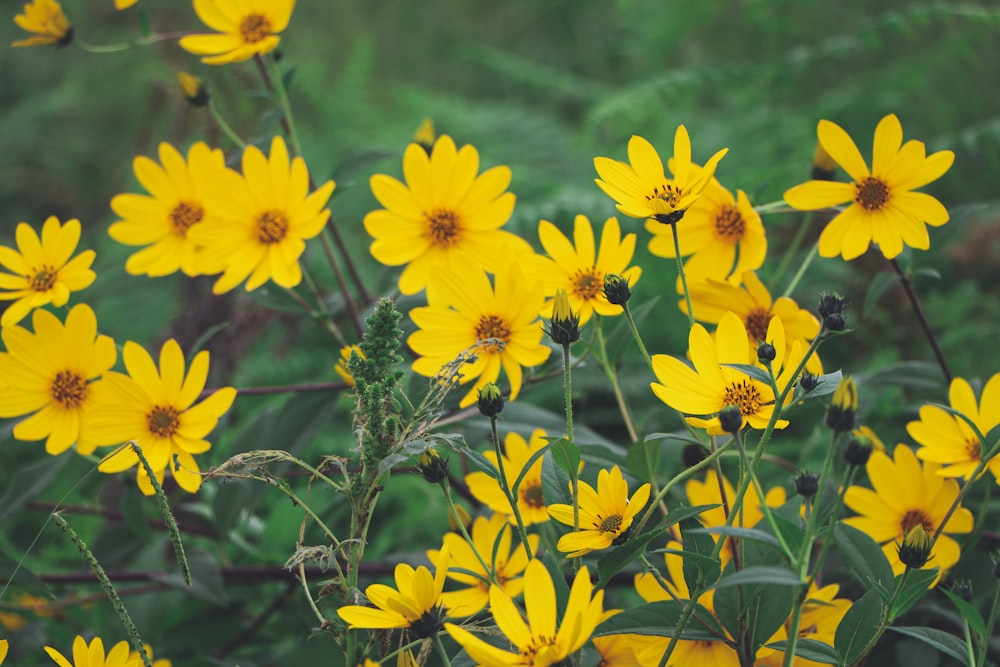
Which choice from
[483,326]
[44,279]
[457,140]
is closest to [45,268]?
[44,279]

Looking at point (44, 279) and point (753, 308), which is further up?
point (44, 279)

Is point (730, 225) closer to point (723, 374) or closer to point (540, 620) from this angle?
point (723, 374)

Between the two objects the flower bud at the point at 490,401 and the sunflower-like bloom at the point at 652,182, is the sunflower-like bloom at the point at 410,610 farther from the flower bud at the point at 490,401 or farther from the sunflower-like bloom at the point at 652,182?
the sunflower-like bloom at the point at 652,182

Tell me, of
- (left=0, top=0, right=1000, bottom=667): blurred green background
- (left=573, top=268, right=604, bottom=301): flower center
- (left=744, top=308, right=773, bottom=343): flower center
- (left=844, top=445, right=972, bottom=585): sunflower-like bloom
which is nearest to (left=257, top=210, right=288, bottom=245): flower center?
(left=0, top=0, right=1000, bottom=667): blurred green background

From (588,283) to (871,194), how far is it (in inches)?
8.0

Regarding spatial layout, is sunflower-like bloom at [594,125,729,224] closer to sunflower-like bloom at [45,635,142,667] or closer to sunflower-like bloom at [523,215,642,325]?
sunflower-like bloom at [523,215,642,325]

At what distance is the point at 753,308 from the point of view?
2.29 ft

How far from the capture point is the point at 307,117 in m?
2.47

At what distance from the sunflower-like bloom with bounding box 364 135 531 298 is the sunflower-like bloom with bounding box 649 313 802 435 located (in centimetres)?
19

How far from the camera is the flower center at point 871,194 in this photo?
0.65 m

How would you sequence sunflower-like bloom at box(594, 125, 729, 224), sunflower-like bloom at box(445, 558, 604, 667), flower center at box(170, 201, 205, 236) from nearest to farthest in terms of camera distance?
sunflower-like bloom at box(445, 558, 604, 667) < sunflower-like bloom at box(594, 125, 729, 224) < flower center at box(170, 201, 205, 236)

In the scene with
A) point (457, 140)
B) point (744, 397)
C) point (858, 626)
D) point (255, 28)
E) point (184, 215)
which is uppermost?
point (457, 140)

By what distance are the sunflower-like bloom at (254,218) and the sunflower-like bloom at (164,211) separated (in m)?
0.04

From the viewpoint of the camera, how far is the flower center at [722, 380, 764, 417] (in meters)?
0.55
